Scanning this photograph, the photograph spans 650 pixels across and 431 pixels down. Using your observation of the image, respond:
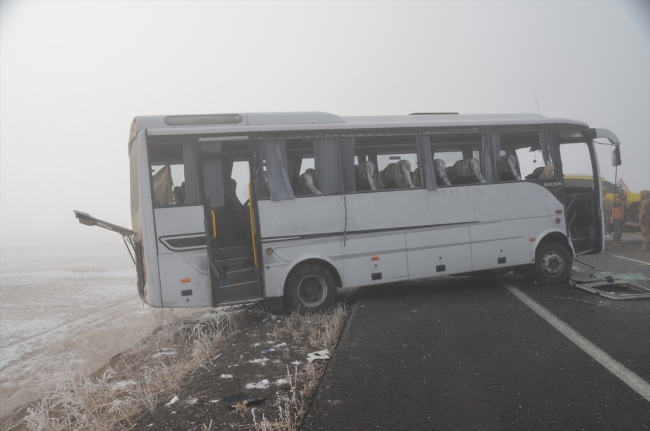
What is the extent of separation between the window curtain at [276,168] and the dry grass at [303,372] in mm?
2042

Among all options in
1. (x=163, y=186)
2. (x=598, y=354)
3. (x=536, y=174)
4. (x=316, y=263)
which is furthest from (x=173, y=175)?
(x=536, y=174)

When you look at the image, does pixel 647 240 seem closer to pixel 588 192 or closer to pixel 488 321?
pixel 588 192

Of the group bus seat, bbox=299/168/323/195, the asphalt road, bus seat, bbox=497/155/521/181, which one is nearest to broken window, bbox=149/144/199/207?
bus seat, bbox=299/168/323/195

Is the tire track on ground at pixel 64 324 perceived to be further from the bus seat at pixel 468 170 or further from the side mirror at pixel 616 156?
the side mirror at pixel 616 156

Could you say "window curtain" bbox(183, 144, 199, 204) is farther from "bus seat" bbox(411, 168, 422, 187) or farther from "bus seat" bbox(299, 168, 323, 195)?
"bus seat" bbox(411, 168, 422, 187)

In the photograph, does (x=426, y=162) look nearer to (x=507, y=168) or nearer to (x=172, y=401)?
(x=507, y=168)

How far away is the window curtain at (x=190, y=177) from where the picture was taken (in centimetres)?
834

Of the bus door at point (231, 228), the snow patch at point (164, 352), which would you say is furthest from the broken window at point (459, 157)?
the snow patch at point (164, 352)

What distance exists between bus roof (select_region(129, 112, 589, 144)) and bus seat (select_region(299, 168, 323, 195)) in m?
0.77

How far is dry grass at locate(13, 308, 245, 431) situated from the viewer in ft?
16.7

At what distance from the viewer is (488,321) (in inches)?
287

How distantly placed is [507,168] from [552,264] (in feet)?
6.92

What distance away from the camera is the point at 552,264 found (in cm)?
1032

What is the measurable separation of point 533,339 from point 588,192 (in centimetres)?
570
